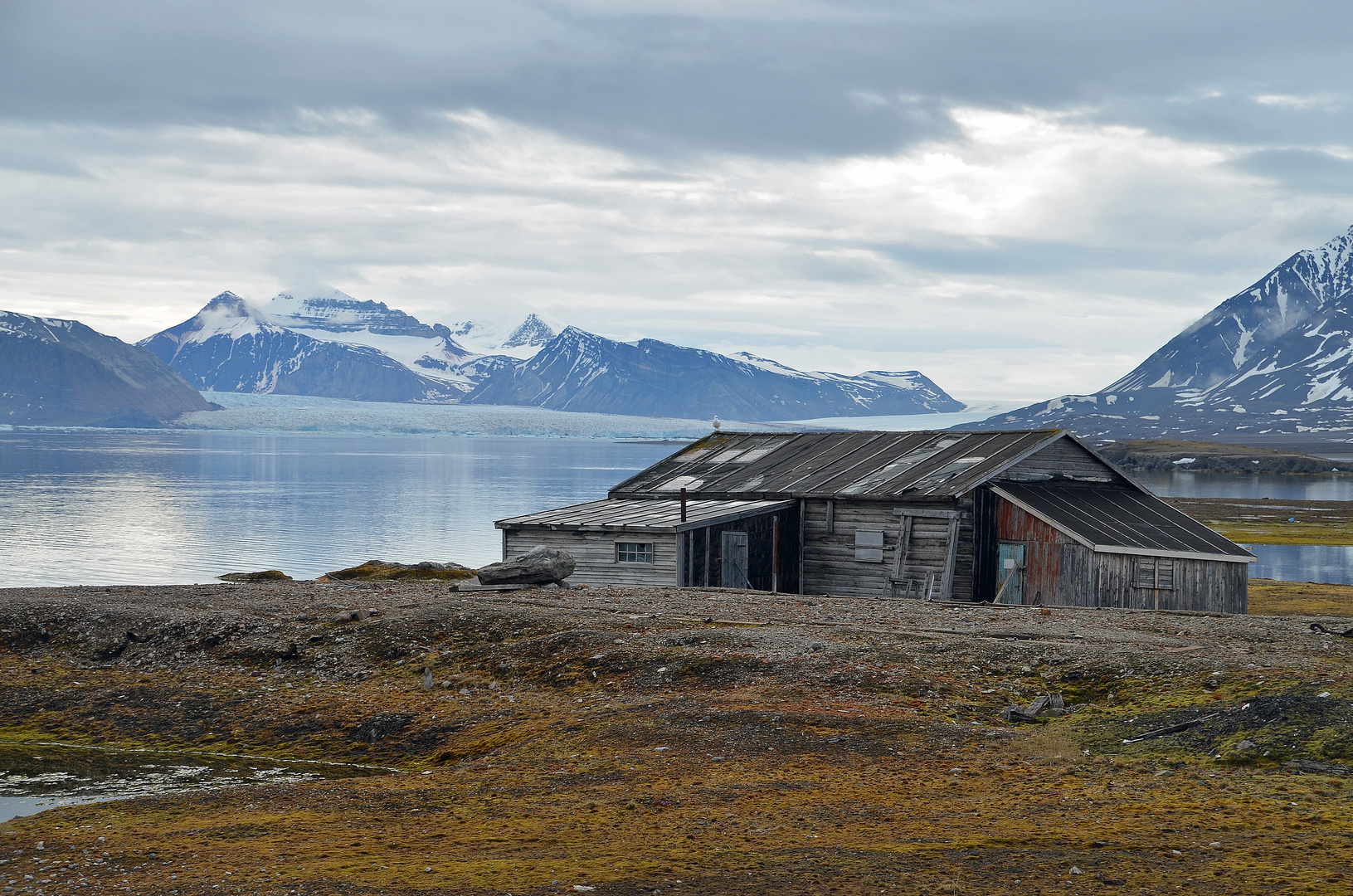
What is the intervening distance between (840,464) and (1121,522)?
36.3 ft

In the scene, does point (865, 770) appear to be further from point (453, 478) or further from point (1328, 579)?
point (453, 478)

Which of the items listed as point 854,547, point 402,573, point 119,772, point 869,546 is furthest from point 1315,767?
point 402,573

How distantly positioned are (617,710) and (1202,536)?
25270 millimetres

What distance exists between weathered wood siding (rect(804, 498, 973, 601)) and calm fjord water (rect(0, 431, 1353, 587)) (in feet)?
111

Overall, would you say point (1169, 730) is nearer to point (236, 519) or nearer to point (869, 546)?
point (869, 546)

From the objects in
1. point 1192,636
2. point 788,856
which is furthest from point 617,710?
point 1192,636

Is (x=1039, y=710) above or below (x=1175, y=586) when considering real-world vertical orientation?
below

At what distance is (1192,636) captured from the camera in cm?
2631

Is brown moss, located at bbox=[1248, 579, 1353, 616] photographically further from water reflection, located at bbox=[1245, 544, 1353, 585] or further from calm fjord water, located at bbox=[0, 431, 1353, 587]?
calm fjord water, located at bbox=[0, 431, 1353, 587]

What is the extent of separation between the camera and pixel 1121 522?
39.0 m

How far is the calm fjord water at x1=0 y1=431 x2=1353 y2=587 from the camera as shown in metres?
70.8

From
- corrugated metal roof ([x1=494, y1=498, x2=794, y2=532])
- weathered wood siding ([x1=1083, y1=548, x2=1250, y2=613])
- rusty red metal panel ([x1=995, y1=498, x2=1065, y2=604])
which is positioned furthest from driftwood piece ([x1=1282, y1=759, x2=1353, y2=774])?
corrugated metal roof ([x1=494, y1=498, x2=794, y2=532])

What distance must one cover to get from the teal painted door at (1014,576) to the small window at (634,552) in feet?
37.7

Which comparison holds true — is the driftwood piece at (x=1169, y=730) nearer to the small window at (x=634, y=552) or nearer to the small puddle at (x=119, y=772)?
the small puddle at (x=119, y=772)
